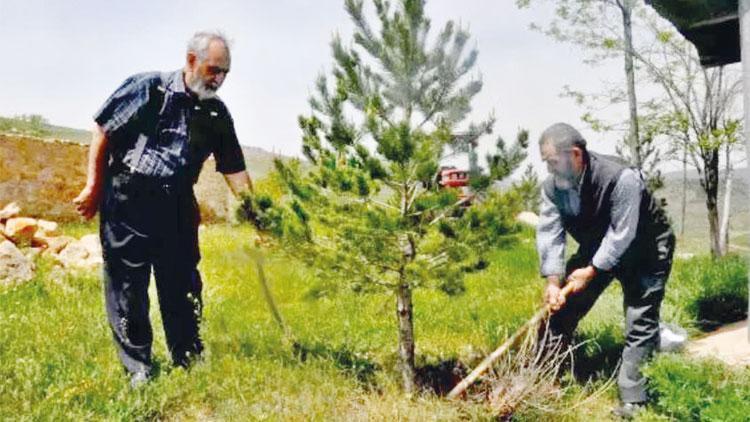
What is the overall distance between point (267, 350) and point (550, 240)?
6.23ft

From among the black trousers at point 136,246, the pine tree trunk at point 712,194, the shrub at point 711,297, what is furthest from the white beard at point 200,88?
the pine tree trunk at point 712,194

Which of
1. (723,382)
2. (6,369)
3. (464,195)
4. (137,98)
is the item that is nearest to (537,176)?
(464,195)

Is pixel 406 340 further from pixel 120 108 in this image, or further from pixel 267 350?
pixel 120 108

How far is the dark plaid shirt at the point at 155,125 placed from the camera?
3311 mm

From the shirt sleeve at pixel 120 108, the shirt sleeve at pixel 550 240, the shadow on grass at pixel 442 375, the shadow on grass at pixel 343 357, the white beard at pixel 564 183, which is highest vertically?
the shirt sleeve at pixel 120 108

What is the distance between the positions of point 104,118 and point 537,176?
7.66 ft

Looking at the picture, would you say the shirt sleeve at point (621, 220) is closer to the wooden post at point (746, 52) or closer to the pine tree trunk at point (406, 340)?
the pine tree trunk at point (406, 340)

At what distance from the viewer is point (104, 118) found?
3.31 metres

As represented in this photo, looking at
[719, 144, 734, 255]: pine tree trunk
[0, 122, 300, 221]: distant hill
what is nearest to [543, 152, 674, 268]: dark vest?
[0, 122, 300, 221]: distant hill

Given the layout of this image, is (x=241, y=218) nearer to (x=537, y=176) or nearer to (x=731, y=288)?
(x=537, y=176)

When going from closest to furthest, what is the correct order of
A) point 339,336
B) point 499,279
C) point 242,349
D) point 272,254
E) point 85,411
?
point 85,411
point 272,254
point 242,349
point 339,336
point 499,279

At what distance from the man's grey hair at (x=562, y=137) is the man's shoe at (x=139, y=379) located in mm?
2523

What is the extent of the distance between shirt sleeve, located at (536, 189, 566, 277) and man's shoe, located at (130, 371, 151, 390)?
7.68 ft

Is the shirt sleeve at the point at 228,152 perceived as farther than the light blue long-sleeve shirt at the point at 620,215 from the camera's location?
Yes
